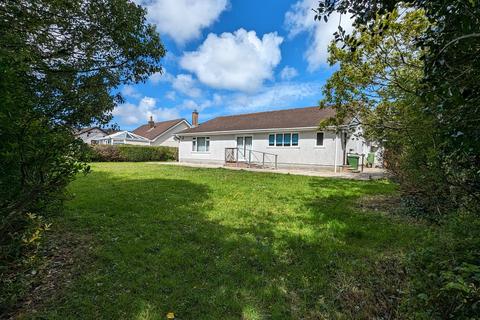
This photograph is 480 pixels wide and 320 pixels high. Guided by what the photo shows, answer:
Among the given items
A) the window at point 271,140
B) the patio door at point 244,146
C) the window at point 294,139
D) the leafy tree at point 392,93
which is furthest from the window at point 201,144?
the leafy tree at point 392,93

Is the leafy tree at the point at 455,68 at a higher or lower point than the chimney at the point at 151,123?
lower

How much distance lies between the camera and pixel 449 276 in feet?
5.49

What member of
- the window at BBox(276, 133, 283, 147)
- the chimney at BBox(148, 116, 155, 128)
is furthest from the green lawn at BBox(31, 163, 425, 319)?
the chimney at BBox(148, 116, 155, 128)

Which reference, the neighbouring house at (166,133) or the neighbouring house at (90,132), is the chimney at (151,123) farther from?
the neighbouring house at (90,132)

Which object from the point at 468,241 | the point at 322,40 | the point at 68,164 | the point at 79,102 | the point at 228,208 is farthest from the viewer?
the point at 322,40

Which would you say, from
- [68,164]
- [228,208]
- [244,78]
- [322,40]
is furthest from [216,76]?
[68,164]

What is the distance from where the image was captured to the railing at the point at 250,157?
827 inches

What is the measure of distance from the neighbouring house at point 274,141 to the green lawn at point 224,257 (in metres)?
10.6

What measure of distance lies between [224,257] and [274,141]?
17.2 meters

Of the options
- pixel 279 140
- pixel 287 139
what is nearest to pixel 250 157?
pixel 279 140

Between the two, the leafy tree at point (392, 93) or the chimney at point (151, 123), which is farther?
the chimney at point (151, 123)

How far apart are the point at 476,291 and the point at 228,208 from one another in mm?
5678

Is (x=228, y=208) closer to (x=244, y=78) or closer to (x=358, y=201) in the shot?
(x=358, y=201)

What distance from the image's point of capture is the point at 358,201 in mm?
8070
